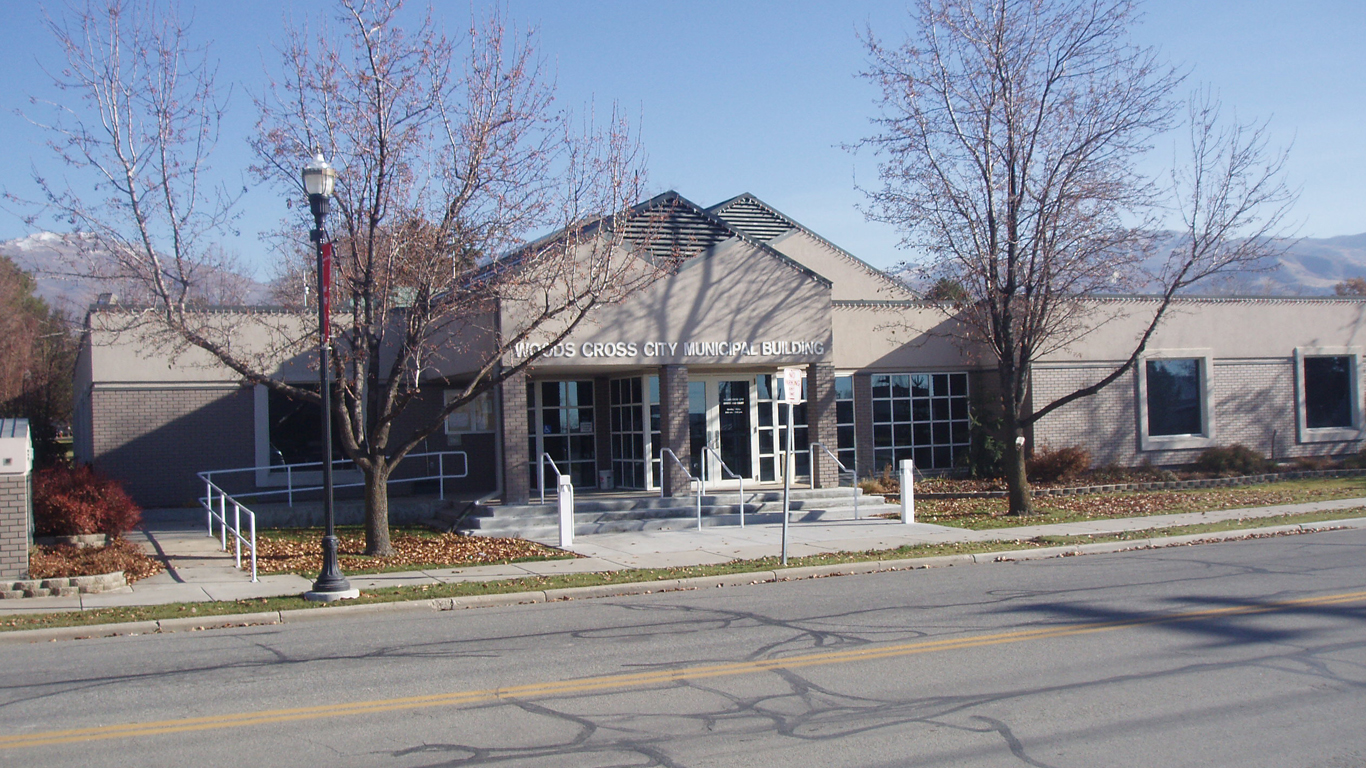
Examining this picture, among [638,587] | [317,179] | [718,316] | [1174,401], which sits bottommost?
[638,587]

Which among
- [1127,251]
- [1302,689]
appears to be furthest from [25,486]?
[1127,251]

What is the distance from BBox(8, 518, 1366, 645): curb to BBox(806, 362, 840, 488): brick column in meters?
6.02

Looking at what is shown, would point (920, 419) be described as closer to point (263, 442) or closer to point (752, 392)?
point (752, 392)

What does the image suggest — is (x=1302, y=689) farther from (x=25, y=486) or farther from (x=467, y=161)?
(x=25, y=486)

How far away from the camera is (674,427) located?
66.3ft

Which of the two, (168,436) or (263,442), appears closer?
(168,436)

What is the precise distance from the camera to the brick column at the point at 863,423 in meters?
26.1

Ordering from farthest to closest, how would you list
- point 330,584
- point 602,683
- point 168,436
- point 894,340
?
point 894,340 → point 168,436 → point 330,584 → point 602,683

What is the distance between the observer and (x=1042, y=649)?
28.7ft

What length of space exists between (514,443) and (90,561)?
7.26 m

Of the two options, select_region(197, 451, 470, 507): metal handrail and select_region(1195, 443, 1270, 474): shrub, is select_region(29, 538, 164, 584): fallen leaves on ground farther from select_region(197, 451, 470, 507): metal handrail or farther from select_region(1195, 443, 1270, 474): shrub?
select_region(1195, 443, 1270, 474): shrub

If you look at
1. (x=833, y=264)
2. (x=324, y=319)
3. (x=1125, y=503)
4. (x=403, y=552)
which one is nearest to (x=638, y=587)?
(x=324, y=319)

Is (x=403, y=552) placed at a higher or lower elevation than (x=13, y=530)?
lower

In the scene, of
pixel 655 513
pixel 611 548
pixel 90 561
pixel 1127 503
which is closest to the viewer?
pixel 90 561
